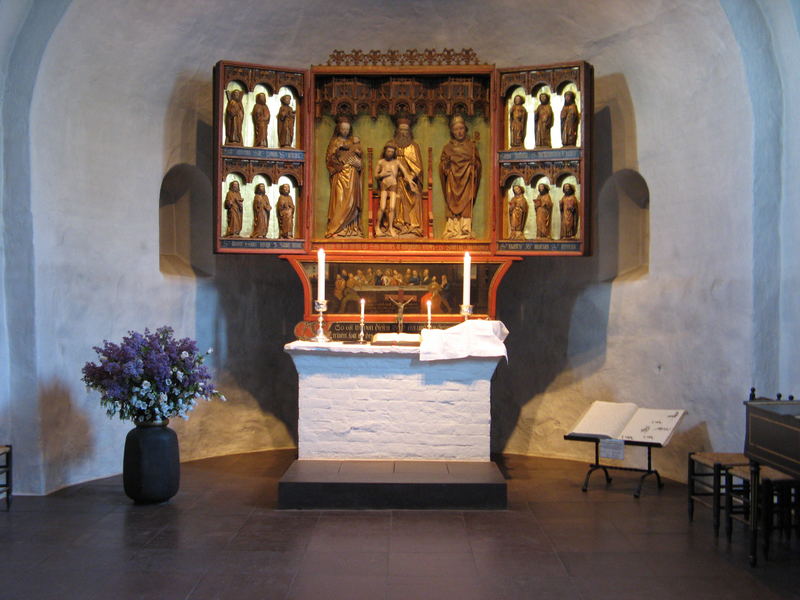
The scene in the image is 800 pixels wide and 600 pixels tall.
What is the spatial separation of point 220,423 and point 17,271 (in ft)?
9.76

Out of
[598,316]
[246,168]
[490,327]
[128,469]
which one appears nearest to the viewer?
[128,469]

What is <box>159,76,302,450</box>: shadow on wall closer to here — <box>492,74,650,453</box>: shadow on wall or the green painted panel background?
the green painted panel background

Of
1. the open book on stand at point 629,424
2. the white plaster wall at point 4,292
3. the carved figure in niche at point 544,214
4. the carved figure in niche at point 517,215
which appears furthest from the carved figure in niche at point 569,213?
the white plaster wall at point 4,292

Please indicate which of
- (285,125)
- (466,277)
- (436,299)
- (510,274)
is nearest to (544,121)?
(466,277)

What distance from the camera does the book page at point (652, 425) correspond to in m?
7.59

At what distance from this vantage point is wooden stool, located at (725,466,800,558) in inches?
228

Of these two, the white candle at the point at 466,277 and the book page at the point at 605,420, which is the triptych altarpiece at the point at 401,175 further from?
the book page at the point at 605,420

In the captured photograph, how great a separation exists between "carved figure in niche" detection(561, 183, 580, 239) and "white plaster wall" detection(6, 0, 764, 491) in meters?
0.91

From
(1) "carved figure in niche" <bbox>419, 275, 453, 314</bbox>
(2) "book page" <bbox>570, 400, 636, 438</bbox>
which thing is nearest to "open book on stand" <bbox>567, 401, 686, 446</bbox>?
(2) "book page" <bbox>570, 400, 636, 438</bbox>

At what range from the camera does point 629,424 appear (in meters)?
7.99

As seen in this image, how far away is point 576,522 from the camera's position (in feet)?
22.0

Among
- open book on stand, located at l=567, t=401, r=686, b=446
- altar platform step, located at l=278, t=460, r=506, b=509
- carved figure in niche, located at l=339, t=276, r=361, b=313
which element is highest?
carved figure in niche, located at l=339, t=276, r=361, b=313

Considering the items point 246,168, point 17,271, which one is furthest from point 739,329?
point 17,271

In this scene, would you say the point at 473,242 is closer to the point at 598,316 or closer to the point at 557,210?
the point at 557,210
